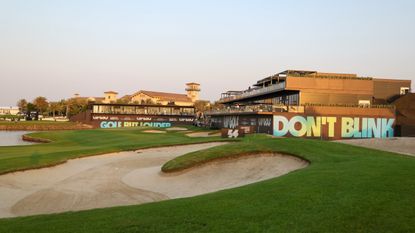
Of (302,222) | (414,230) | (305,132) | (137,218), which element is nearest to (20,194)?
(137,218)

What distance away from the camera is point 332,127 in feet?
166

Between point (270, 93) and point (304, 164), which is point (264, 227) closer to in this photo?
point (304, 164)

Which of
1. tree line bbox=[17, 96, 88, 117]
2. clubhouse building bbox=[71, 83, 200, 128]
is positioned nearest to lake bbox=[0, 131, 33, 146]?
clubhouse building bbox=[71, 83, 200, 128]

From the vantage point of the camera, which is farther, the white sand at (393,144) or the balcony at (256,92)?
the balcony at (256,92)

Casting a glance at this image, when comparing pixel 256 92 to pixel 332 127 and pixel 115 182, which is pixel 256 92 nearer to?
pixel 332 127

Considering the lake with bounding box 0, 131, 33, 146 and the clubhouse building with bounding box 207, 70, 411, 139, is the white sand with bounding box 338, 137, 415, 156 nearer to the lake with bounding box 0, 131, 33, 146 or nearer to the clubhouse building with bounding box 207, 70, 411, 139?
the clubhouse building with bounding box 207, 70, 411, 139

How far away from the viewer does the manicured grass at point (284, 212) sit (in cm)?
823

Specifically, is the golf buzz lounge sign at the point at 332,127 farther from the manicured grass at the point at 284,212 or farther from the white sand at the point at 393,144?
the manicured grass at the point at 284,212

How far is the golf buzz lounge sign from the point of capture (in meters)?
49.4

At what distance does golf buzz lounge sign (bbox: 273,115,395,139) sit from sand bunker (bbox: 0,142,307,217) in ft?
86.6

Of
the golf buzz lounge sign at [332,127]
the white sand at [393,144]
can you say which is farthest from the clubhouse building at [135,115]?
the white sand at [393,144]

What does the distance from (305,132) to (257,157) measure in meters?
28.4

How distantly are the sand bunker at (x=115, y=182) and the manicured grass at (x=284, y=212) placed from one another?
5984mm

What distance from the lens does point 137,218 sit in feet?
31.2
